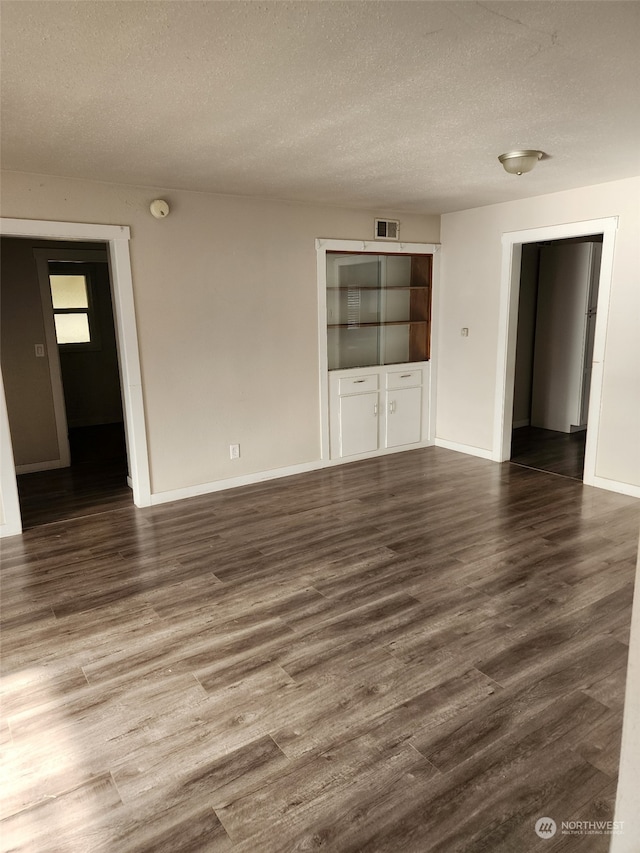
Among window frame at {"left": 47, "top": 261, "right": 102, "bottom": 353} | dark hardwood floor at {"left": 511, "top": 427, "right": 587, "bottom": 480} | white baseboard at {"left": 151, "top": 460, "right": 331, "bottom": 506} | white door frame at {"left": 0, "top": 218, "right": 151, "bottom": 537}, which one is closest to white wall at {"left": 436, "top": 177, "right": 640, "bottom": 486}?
dark hardwood floor at {"left": 511, "top": 427, "right": 587, "bottom": 480}

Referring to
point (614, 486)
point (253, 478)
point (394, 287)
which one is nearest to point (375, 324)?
point (394, 287)

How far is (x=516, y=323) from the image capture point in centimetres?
523

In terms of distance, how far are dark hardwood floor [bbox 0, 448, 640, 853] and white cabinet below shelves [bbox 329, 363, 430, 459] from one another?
1.51 m

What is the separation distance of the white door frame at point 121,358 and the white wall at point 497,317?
3221 mm

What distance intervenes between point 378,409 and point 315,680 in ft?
12.0

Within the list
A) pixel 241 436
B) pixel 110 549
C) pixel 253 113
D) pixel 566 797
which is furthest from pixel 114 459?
pixel 566 797

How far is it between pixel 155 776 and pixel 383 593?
4.93 ft

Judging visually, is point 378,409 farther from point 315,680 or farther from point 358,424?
point 315,680

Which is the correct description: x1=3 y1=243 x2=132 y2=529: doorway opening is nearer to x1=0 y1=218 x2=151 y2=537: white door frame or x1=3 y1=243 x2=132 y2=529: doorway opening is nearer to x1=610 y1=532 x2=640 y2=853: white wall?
x1=0 y1=218 x2=151 y2=537: white door frame

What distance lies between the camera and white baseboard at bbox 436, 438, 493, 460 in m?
5.64

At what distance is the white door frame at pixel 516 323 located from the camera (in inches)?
175

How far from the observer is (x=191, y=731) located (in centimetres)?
211

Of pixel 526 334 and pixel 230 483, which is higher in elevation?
pixel 526 334

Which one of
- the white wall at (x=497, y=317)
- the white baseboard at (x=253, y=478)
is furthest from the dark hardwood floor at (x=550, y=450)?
the white baseboard at (x=253, y=478)
